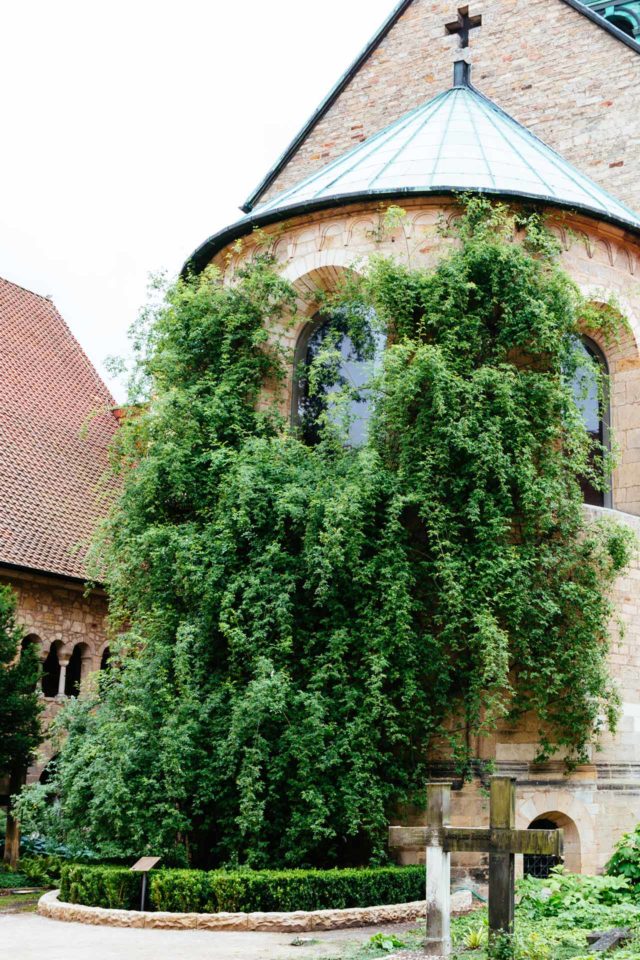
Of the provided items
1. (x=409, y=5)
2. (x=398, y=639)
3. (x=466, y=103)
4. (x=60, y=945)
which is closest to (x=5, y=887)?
(x=60, y=945)

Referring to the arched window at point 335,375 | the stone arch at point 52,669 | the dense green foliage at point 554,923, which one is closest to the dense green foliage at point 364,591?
the arched window at point 335,375

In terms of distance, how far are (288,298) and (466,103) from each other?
5.64 m

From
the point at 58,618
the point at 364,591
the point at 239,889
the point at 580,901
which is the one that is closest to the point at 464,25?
the point at 364,591

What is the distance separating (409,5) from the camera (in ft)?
69.7

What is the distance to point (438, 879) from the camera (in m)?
8.30

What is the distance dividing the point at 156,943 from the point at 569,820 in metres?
5.64

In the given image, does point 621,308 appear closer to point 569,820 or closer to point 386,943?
point 569,820

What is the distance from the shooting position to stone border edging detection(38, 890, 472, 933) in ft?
32.5

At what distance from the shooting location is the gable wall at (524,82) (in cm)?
1836

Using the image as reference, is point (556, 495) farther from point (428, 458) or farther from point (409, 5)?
point (409, 5)

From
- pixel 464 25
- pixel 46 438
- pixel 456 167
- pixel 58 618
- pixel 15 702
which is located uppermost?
pixel 464 25

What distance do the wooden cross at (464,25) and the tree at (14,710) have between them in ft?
42.7

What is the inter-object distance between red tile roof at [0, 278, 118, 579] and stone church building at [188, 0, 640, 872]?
5226mm

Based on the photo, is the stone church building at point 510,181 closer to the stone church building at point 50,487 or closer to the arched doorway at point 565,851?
the arched doorway at point 565,851
